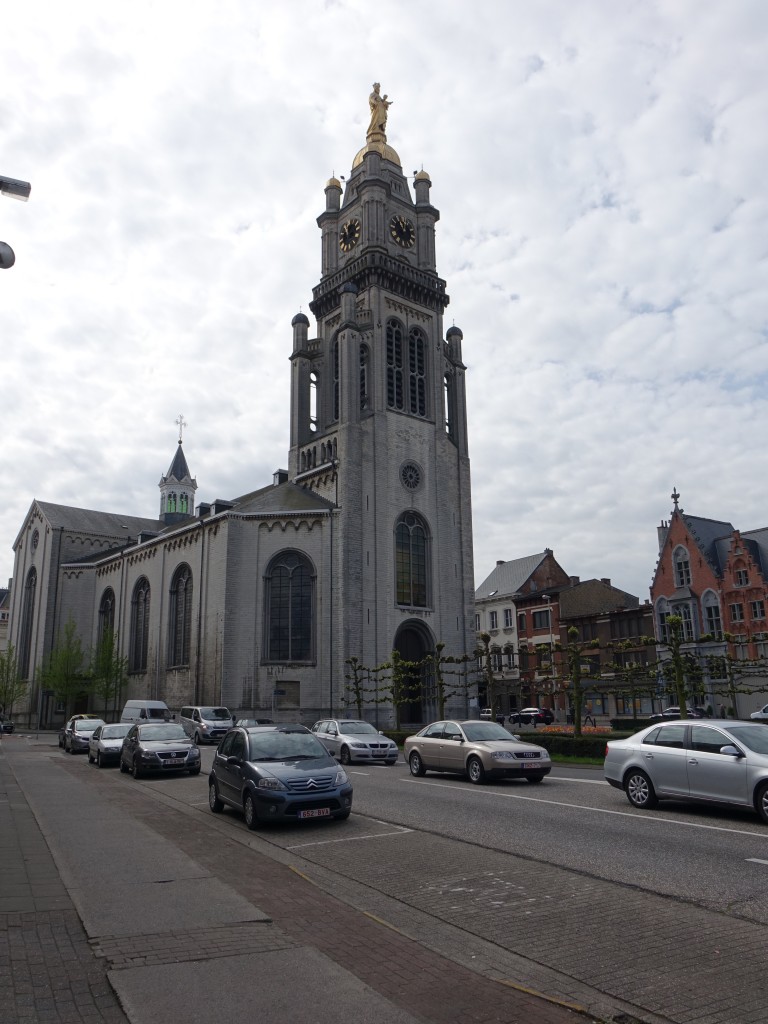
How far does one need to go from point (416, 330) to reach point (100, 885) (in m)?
54.2

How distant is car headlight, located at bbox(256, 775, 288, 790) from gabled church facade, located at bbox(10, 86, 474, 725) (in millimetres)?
35654

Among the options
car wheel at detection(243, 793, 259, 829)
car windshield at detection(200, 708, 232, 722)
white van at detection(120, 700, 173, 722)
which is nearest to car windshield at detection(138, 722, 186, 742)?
car wheel at detection(243, 793, 259, 829)

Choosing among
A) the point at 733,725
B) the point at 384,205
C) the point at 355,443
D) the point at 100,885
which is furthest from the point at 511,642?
the point at 100,885

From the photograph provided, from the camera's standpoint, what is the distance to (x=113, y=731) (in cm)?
2641

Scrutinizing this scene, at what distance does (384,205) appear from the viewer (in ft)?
197

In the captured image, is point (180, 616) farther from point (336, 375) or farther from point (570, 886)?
point (570, 886)

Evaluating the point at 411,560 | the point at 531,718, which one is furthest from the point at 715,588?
the point at 411,560

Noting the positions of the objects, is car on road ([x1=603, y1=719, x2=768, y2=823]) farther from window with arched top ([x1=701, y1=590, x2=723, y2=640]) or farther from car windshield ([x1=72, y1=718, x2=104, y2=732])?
window with arched top ([x1=701, y1=590, x2=723, y2=640])

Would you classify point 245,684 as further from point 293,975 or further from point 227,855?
point 293,975

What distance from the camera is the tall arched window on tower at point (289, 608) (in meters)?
50.0

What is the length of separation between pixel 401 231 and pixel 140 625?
3711 centimetres

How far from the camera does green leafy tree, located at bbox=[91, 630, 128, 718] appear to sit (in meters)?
59.8

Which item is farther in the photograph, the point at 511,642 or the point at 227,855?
the point at 511,642

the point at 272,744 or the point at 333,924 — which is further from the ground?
the point at 272,744
